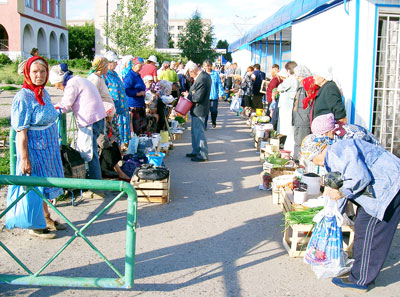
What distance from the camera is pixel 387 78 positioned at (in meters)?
7.59

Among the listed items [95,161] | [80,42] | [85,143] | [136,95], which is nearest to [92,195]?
[95,161]

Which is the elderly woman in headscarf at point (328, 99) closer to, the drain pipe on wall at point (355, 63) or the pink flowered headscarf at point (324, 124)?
the drain pipe on wall at point (355, 63)

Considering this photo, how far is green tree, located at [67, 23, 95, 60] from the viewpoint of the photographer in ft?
253

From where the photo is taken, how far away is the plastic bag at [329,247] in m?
3.94

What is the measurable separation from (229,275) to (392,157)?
1753 mm

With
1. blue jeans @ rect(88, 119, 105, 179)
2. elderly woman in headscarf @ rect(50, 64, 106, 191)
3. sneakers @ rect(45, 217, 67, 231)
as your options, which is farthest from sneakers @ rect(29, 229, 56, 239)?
blue jeans @ rect(88, 119, 105, 179)

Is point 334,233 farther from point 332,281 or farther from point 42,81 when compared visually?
point 42,81

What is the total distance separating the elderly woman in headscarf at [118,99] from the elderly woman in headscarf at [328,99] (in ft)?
11.0

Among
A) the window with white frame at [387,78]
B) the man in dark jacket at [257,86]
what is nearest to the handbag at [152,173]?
the window with white frame at [387,78]

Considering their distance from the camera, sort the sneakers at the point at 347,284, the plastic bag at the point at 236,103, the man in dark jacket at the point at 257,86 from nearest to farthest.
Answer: the sneakers at the point at 347,284 < the man in dark jacket at the point at 257,86 < the plastic bag at the point at 236,103

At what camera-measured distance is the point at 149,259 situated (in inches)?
173

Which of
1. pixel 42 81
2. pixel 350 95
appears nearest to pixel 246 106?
pixel 350 95

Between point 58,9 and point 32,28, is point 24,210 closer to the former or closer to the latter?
point 32,28

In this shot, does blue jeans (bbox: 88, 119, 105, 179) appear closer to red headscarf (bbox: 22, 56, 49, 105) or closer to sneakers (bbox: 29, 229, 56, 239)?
sneakers (bbox: 29, 229, 56, 239)
